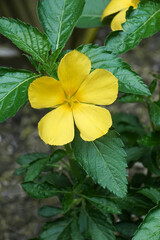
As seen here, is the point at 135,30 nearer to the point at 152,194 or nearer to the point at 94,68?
the point at 94,68

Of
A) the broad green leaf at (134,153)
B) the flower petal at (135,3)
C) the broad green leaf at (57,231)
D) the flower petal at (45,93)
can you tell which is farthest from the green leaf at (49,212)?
the flower petal at (135,3)

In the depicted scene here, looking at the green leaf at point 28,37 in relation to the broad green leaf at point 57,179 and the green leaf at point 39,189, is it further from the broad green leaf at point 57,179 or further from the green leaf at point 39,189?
the broad green leaf at point 57,179

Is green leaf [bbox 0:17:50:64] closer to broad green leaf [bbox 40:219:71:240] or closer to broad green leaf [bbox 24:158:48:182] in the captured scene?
broad green leaf [bbox 24:158:48:182]

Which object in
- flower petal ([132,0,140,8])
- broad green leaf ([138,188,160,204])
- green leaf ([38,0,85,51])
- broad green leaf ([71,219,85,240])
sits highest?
green leaf ([38,0,85,51])

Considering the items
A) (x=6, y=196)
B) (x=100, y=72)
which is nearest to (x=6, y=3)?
(x=6, y=196)

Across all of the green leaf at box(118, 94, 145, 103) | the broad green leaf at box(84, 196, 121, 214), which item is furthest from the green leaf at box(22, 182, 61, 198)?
the green leaf at box(118, 94, 145, 103)
